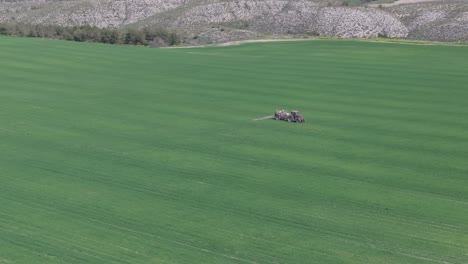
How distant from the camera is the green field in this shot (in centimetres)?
2438

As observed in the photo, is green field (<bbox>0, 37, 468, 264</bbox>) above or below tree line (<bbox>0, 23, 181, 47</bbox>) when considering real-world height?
above

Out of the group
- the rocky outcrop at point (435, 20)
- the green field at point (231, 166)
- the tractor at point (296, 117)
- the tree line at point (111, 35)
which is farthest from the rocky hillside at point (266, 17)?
the tractor at point (296, 117)

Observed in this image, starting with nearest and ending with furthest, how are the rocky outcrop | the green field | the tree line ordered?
the green field → the tree line → the rocky outcrop

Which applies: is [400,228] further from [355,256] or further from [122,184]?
[122,184]

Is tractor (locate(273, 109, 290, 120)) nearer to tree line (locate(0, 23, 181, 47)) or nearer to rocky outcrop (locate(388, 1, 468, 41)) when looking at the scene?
tree line (locate(0, 23, 181, 47))

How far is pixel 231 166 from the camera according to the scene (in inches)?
1345

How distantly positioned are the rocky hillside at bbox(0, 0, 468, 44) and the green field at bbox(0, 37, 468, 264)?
37.3 m

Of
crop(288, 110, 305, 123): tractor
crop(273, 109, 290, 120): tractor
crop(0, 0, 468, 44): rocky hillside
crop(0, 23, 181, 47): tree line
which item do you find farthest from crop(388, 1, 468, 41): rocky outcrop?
crop(288, 110, 305, 123): tractor

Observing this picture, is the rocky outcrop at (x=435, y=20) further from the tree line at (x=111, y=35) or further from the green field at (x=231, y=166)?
the tree line at (x=111, y=35)

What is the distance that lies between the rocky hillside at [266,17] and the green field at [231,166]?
122 feet

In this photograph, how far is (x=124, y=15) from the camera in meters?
132

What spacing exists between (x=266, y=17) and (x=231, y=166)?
86.1 metres

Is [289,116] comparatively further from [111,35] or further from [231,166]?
[111,35]

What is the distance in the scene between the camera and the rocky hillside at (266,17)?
103000mm
